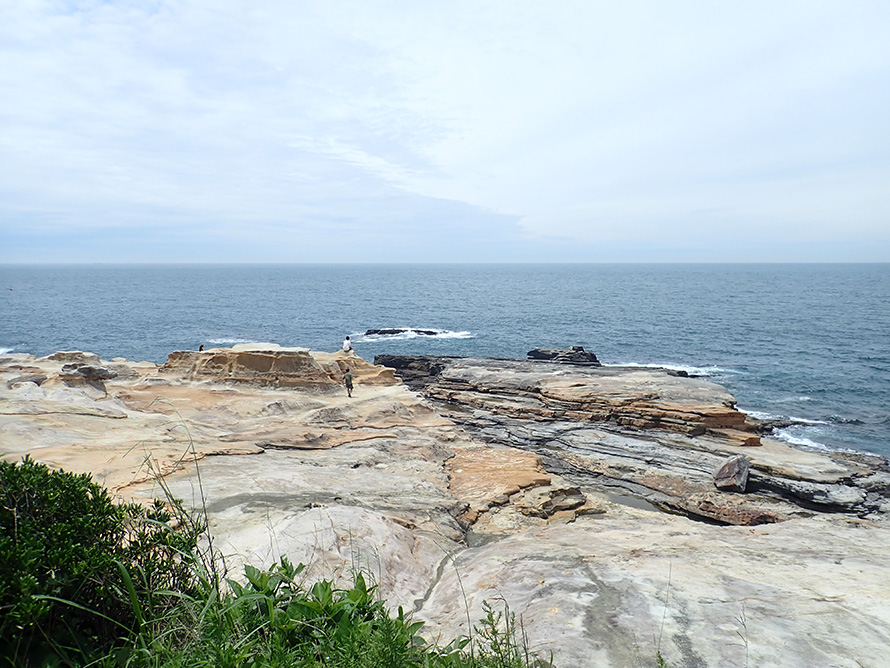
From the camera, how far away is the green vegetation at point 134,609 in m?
3.25

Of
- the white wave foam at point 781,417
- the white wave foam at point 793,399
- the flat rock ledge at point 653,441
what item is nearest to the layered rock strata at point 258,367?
the flat rock ledge at point 653,441

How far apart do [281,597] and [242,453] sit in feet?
31.4

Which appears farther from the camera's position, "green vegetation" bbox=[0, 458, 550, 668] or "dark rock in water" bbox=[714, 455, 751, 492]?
"dark rock in water" bbox=[714, 455, 751, 492]

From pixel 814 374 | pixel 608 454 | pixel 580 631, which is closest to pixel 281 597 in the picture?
pixel 580 631

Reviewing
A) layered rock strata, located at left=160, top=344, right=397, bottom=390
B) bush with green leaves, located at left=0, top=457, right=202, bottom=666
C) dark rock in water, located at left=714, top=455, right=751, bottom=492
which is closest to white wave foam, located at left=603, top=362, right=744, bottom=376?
dark rock in water, located at left=714, top=455, right=751, bottom=492

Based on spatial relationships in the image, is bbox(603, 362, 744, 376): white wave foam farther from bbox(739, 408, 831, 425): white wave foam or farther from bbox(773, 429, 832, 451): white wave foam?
bbox(773, 429, 832, 451): white wave foam

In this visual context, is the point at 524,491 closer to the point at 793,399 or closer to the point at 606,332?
the point at 793,399

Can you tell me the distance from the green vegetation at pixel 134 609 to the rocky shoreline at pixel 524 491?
2.35 feet

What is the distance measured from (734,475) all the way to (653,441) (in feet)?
16.4

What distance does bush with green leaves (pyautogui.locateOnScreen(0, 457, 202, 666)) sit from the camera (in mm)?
3086

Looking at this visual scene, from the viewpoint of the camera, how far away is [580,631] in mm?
5348

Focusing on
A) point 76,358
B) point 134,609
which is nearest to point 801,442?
point 134,609

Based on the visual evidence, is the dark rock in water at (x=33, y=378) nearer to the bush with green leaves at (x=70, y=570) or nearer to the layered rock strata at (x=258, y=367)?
the layered rock strata at (x=258, y=367)

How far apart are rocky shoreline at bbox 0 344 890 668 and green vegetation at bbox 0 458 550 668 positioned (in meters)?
0.72
